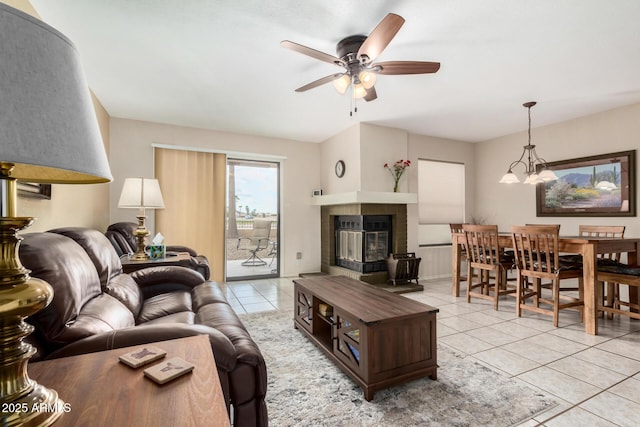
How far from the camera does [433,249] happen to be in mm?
5359

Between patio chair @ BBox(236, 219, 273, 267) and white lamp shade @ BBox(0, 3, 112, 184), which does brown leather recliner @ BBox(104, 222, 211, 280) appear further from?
white lamp shade @ BBox(0, 3, 112, 184)

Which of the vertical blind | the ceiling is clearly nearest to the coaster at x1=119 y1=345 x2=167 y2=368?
the ceiling

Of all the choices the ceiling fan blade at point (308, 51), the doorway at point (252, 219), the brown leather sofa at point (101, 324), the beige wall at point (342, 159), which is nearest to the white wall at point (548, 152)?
the beige wall at point (342, 159)

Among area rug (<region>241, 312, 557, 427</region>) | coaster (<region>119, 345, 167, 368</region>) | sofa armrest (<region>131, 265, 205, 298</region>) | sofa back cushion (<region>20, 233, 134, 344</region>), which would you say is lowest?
area rug (<region>241, 312, 557, 427</region>)

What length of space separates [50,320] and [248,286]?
3702mm

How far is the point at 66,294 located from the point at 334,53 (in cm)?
247

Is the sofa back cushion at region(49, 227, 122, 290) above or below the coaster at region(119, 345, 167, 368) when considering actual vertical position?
above

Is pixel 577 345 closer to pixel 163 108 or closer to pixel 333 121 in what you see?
pixel 333 121

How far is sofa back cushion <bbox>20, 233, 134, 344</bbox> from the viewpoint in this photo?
3.67ft

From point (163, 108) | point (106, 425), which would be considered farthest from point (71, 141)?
point (163, 108)

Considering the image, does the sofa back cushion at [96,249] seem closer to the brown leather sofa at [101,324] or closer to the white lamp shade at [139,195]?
the brown leather sofa at [101,324]

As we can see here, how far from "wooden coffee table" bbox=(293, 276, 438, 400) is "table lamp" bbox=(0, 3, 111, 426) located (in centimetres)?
149

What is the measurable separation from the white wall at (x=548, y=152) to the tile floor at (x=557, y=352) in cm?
170

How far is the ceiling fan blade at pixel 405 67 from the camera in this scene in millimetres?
2236
